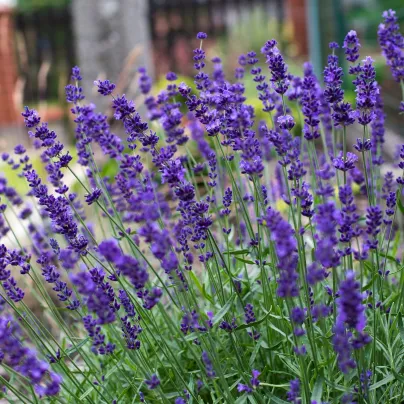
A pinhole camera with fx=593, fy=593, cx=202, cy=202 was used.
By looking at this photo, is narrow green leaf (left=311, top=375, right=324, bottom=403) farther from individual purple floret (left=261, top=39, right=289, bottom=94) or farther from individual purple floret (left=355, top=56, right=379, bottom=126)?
individual purple floret (left=261, top=39, right=289, bottom=94)

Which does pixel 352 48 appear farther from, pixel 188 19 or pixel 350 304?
pixel 188 19

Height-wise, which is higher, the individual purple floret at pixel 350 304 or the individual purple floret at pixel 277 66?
the individual purple floret at pixel 277 66

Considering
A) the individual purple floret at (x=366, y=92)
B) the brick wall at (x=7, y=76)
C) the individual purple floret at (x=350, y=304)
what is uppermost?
the individual purple floret at (x=366, y=92)

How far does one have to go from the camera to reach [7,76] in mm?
14609

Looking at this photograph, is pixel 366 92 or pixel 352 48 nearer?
pixel 366 92

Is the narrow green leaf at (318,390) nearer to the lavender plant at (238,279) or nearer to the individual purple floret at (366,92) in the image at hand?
the lavender plant at (238,279)

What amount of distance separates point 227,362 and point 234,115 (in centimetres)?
91

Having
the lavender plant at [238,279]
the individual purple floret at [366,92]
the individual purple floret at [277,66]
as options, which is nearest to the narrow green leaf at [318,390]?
the lavender plant at [238,279]

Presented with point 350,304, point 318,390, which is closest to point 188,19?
point 318,390

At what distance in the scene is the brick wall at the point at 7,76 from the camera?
14508 millimetres

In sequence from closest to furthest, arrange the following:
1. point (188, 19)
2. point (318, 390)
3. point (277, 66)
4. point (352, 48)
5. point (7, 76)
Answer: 1. point (318, 390)
2. point (277, 66)
3. point (352, 48)
4. point (7, 76)
5. point (188, 19)

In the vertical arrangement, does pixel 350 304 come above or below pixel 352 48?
below

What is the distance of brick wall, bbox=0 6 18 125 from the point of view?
14508 millimetres

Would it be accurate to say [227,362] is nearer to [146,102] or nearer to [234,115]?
[234,115]
